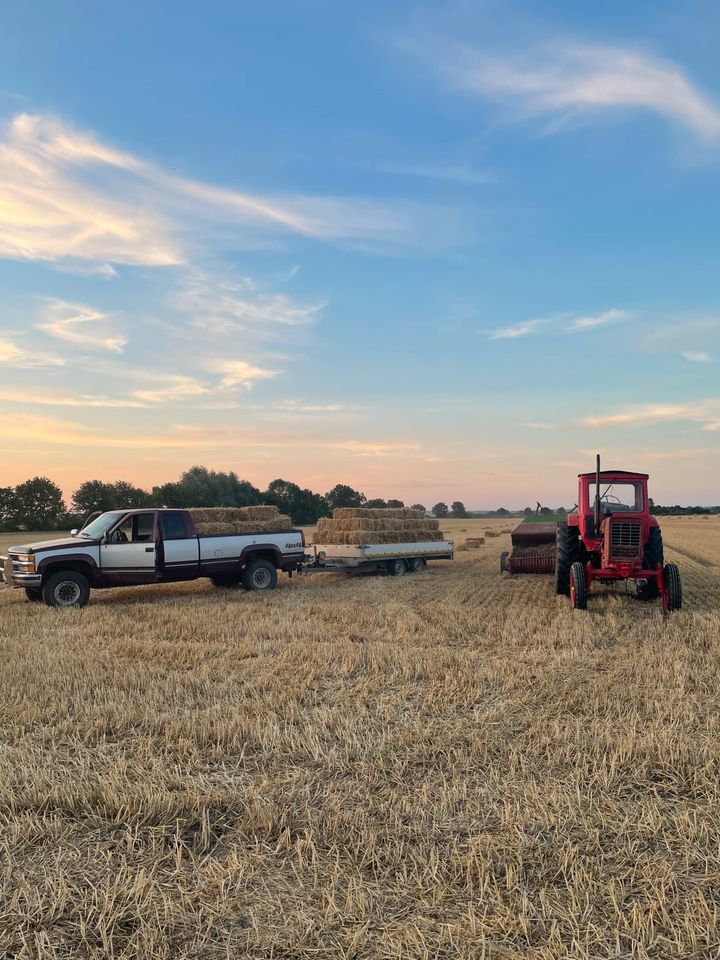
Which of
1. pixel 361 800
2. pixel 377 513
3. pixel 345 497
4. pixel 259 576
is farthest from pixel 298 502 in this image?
pixel 361 800

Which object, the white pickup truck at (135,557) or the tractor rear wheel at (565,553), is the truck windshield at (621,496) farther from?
the white pickup truck at (135,557)

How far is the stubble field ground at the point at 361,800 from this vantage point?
3.33 m

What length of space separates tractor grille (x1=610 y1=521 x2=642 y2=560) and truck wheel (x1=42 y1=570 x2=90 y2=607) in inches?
386

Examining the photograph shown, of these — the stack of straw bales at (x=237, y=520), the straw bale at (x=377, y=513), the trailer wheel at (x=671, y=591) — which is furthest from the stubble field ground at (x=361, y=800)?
the straw bale at (x=377, y=513)

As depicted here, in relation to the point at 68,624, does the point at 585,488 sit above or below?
above

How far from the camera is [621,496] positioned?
13812 millimetres

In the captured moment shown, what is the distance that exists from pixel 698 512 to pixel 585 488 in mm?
92800

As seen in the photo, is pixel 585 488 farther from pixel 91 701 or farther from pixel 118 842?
pixel 118 842

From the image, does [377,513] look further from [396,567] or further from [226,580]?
[226,580]

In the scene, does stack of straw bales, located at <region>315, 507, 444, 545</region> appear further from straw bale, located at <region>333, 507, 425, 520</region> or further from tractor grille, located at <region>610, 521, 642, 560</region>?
tractor grille, located at <region>610, 521, 642, 560</region>

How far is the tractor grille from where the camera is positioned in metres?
12.6

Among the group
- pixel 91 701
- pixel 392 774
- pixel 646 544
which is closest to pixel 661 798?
pixel 392 774

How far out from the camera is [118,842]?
414 centimetres

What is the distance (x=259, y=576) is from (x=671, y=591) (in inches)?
339
